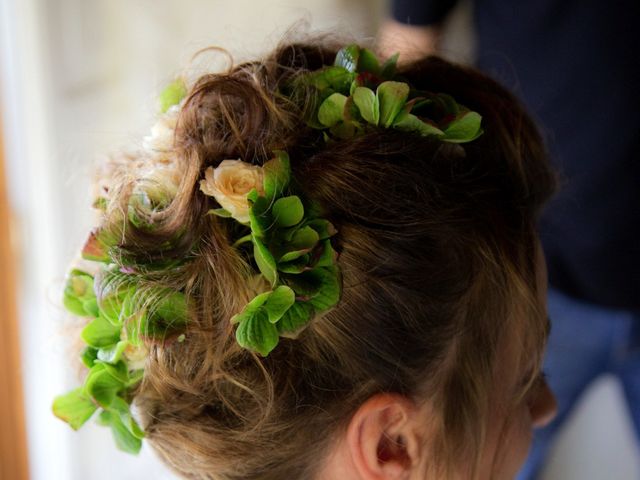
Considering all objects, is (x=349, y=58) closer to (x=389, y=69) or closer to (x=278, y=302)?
(x=389, y=69)

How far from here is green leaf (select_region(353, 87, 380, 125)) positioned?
618 millimetres

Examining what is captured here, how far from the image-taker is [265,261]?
0.55 metres

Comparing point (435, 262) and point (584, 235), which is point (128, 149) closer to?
point (435, 262)

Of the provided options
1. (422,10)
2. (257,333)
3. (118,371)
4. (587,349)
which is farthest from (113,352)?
(587,349)

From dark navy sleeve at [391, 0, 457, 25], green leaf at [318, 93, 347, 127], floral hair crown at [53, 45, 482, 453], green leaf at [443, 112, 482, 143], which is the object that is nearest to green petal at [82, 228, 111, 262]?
floral hair crown at [53, 45, 482, 453]

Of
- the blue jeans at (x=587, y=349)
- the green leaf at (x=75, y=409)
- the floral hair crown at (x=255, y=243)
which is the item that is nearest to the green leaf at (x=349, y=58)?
the floral hair crown at (x=255, y=243)

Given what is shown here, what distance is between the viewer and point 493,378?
71cm

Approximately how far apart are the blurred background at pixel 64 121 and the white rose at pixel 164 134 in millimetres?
494

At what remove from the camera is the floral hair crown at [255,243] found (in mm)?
556

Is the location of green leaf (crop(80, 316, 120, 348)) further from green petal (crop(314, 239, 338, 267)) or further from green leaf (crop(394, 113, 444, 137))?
green leaf (crop(394, 113, 444, 137))

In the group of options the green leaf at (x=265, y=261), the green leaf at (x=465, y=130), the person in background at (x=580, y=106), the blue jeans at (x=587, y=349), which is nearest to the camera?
the green leaf at (x=265, y=261)

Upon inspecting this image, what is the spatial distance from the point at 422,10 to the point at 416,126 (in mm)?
501

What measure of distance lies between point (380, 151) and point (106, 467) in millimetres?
1080

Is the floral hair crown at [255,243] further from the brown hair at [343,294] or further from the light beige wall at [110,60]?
the light beige wall at [110,60]
